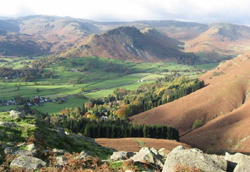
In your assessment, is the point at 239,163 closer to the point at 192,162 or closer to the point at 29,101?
the point at 192,162

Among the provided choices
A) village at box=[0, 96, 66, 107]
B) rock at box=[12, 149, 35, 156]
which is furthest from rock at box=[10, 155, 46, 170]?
village at box=[0, 96, 66, 107]

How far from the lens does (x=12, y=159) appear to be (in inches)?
827

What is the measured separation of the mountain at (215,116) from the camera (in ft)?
278

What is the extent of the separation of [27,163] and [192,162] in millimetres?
15103

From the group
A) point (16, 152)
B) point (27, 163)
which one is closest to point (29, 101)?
point (16, 152)

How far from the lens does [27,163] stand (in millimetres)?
19734

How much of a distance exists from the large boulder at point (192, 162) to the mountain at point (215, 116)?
64.3m

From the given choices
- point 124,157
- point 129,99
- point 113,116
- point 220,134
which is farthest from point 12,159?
point 129,99

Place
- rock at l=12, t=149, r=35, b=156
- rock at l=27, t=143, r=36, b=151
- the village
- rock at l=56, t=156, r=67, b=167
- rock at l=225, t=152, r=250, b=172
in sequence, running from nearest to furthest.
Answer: rock at l=225, t=152, r=250, b=172 < rock at l=56, t=156, r=67, b=167 < rock at l=12, t=149, r=35, b=156 < rock at l=27, t=143, r=36, b=151 < the village

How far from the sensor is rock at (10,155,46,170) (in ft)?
63.6

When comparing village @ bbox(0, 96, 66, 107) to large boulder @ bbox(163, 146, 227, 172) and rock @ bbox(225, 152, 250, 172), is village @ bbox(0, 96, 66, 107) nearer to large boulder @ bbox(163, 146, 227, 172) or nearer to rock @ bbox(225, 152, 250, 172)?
large boulder @ bbox(163, 146, 227, 172)

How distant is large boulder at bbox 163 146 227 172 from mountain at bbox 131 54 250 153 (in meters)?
64.3

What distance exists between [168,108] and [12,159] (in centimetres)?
12261

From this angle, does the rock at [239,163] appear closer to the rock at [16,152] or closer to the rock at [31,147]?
the rock at [16,152]
